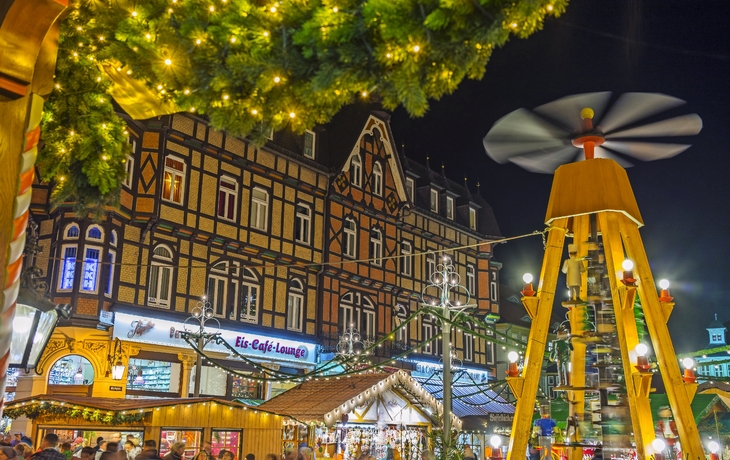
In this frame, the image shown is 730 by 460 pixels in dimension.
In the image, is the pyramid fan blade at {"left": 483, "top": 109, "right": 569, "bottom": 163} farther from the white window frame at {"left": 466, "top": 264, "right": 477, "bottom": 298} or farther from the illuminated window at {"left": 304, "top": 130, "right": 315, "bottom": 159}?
the white window frame at {"left": 466, "top": 264, "right": 477, "bottom": 298}

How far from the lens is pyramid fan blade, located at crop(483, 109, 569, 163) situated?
9094mm

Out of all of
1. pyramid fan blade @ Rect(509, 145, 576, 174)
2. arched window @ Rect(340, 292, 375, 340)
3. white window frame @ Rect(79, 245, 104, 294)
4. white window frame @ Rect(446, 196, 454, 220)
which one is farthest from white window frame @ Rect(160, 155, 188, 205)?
white window frame @ Rect(446, 196, 454, 220)

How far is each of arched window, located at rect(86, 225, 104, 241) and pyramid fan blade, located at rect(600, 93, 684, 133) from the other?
58.3 ft

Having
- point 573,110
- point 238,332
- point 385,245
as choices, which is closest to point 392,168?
point 385,245

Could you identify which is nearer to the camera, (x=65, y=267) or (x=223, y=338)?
(x=65, y=267)

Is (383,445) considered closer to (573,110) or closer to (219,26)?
(573,110)

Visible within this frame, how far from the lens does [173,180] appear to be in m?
25.0

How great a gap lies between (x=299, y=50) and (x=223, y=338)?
78.6 feet

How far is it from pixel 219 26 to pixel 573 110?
671cm

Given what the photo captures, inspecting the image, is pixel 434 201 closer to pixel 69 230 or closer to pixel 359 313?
pixel 359 313

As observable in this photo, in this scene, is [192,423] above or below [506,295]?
below

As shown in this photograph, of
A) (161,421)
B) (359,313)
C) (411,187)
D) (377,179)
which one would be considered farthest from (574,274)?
(411,187)

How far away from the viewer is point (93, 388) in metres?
22.2

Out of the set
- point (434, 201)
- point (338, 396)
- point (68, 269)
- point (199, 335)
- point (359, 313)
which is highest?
point (434, 201)
